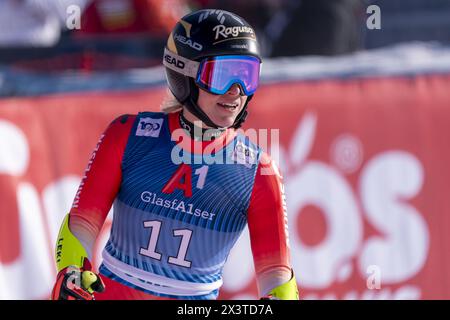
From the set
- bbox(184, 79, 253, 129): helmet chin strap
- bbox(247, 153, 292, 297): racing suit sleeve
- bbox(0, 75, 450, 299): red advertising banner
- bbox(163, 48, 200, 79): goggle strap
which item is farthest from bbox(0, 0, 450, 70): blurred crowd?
bbox(247, 153, 292, 297): racing suit sleeve

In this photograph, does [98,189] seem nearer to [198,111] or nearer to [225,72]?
[198,111]

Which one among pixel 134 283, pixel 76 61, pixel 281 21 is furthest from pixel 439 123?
pixel 134 283

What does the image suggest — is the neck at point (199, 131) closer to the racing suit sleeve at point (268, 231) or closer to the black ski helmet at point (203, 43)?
the black ski helmet at point (203, 43)

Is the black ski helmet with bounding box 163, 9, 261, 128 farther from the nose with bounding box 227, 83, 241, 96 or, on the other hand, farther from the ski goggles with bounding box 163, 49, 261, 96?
the nose with bounding box 227, 83, 241, 96

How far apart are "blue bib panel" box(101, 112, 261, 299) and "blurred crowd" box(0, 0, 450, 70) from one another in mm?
3740

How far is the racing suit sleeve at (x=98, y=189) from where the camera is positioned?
4352 mm

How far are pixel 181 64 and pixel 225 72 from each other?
0.83 ft

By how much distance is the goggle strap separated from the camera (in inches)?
178

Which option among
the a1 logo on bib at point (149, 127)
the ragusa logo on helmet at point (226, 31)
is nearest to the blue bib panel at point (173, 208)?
the a1 logo on bib at point (149, 127)

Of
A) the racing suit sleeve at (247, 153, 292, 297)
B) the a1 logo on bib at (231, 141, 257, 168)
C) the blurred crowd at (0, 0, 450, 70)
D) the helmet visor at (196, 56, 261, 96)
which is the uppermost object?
the blurred crowd at (0, 0, 450, 70)

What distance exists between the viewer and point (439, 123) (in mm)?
7598

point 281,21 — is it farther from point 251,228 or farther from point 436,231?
point 251,228

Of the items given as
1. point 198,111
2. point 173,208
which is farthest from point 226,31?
point 173,208

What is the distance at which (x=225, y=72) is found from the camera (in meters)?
4.45
